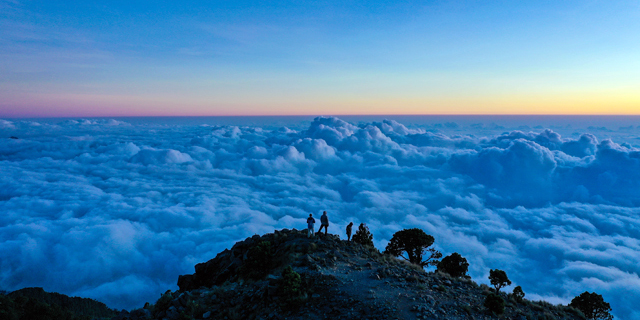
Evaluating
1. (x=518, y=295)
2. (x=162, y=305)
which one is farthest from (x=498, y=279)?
(x=162, y=305)

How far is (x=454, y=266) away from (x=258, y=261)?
1732 centimetres

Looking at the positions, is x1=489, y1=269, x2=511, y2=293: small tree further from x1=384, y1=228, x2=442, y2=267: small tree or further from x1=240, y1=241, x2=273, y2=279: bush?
x1=240, y1=241, x2=273, y2=279: bush

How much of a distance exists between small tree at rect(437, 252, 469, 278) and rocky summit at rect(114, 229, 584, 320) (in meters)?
7.34

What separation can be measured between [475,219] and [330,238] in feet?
433

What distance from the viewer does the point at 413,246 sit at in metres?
30.0

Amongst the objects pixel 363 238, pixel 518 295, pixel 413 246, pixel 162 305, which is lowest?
pixel 413 246

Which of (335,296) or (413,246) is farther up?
(335,296)

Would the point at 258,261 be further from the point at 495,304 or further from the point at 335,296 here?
the point at 495,304

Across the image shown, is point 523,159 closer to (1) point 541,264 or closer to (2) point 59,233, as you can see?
(1) point 541,264

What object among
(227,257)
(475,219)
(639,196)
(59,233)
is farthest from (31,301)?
(639,196)

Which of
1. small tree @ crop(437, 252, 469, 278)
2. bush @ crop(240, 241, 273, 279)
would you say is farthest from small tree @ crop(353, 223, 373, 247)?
bush @ crop(240, 241, 273, 279)

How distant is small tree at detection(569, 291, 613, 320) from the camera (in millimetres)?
19953

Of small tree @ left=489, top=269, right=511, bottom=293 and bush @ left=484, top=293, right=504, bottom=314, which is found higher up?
bush @ left=484, top=293, right=504, bottom=314

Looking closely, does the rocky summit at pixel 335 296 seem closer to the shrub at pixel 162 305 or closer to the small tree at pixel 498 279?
the shrub at pixel 162 305
